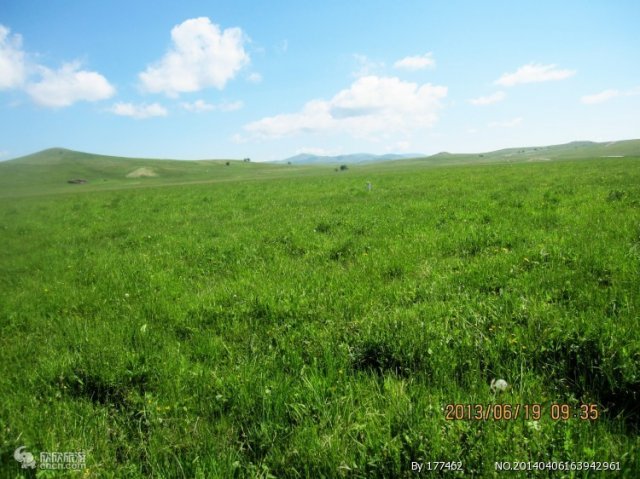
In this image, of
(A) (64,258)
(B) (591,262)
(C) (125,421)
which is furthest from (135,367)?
(A) (64,258)

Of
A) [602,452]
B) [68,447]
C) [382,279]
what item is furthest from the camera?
[382,279]

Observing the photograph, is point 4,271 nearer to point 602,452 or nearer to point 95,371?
point 95,371

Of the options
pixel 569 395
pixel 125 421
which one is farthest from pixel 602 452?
pixel 125 421

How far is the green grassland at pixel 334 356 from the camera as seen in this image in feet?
10.00

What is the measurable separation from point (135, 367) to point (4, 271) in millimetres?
9939

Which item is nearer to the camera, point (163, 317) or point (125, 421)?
point (125, 421)

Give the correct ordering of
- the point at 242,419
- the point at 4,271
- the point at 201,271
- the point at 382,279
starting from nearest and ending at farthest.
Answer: the point at 242,419
the point at 382,279
the point at 201,271
the point at 4,271

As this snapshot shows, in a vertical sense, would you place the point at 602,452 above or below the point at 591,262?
below

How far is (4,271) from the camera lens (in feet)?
36.3

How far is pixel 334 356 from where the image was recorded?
4.55 metres

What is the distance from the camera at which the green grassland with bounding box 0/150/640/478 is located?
10.00ft

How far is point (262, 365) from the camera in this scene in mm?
4500

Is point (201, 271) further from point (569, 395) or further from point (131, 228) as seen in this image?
point (131, 228)

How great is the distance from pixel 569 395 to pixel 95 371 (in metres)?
5.40
